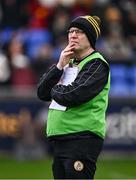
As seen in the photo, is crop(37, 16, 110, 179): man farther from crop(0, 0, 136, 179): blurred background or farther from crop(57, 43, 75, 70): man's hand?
crop(0, 0, 136, 179): blurred background

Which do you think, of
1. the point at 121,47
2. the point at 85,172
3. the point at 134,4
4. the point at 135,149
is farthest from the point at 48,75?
the point at 134,4

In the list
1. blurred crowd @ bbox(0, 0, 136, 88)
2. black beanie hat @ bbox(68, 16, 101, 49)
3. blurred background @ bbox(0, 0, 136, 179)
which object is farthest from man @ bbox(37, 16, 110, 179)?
blurred crowd @ bbox(0, 0, 136, 88)

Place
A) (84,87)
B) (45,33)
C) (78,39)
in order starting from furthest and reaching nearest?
(45,33)
(78,39)
(84,87)

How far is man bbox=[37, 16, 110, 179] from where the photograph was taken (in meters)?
7.22

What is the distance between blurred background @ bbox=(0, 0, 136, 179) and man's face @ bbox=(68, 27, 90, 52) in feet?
19.7

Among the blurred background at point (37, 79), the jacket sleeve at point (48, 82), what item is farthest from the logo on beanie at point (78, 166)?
the blurred background at point (37, 79)

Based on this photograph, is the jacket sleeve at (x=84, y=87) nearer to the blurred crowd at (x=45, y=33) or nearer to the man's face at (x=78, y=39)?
the man's face at (x=78, y=39)

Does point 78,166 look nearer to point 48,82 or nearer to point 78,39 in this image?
point 48,82

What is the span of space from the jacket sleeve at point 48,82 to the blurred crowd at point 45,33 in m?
8.73

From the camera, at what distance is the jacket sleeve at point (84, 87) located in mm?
7180

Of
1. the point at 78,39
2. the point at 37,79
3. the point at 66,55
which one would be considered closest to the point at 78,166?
the point at 66,55

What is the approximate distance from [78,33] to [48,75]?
1.47 ft

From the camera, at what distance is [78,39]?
7316mm

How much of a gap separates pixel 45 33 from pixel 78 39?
35.8 feet
